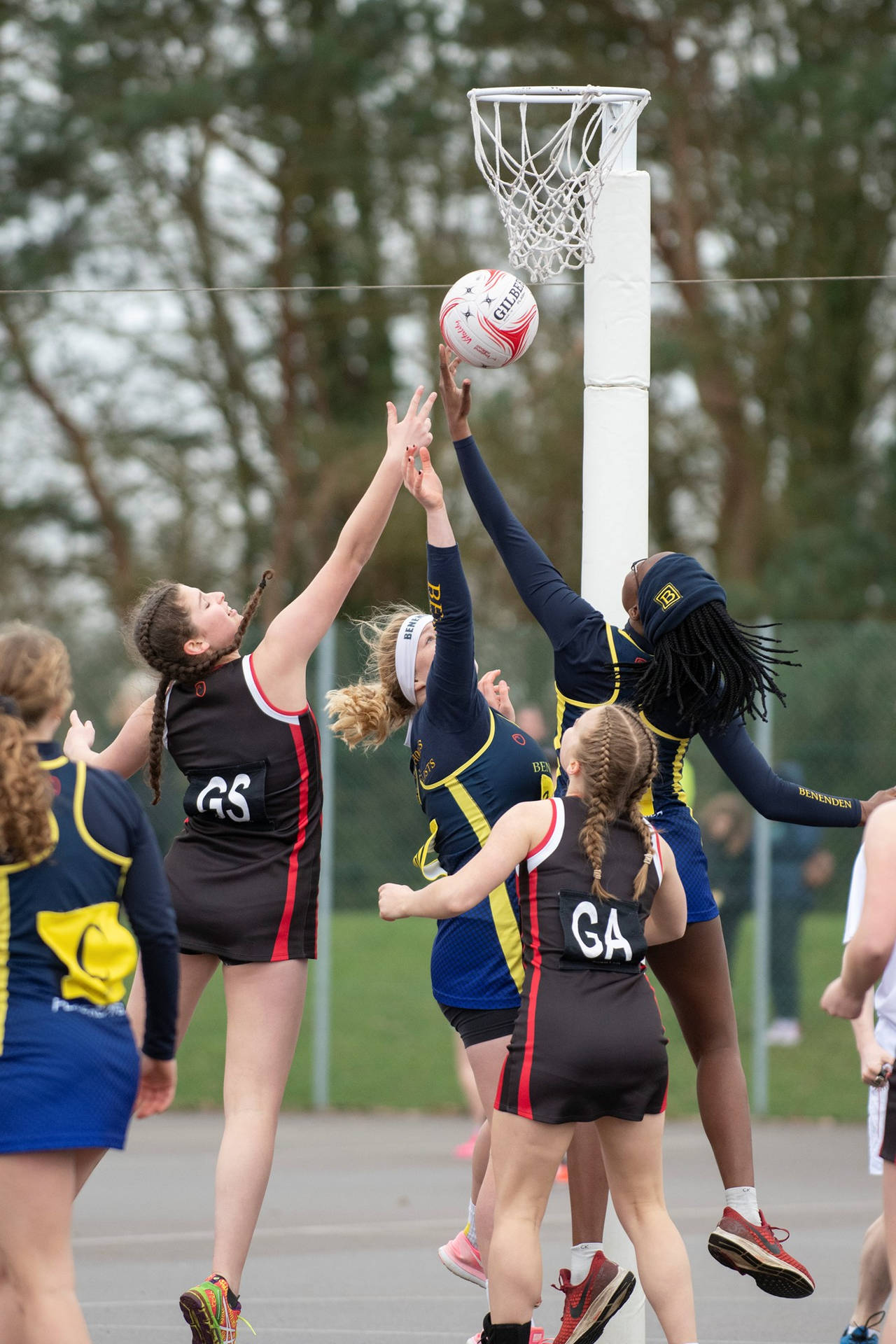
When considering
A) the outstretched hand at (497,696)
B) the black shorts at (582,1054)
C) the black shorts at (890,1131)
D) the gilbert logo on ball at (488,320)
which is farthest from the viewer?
the outstretched hand at (497,696)

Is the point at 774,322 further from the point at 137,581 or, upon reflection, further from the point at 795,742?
the point at 795,742

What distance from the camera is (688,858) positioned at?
5.20 metres

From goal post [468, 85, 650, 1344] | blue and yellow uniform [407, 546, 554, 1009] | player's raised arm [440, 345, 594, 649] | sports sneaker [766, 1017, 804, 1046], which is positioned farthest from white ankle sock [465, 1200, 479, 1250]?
sports sneaker [766, 1017, 804, 1046]

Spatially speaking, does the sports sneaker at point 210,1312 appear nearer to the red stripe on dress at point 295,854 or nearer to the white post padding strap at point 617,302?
the red stripe on dress at point 295,854

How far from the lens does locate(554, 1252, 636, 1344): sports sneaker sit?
16.4 feet

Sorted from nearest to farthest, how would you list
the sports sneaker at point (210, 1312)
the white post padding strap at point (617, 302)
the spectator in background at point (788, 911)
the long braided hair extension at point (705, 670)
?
the sports sneaker at point (210, 1312) < the long braided hair extension at point (705, 670) < the white post padding strap at point (617, 302) < the spectator in background at point (788, 911)

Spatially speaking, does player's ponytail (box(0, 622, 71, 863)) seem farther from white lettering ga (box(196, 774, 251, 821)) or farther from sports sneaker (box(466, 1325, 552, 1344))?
sports sneaker (box(466, 1325, 552, 1344))

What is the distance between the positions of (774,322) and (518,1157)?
17.1 m

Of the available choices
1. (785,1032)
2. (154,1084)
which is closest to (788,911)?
(785,1032)

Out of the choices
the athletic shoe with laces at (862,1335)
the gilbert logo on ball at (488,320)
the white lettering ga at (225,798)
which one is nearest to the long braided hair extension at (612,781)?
the white lettering ga at (225,798)

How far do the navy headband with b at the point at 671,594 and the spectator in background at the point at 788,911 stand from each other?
6.35 meters

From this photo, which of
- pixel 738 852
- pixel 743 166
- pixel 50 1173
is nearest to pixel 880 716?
pixel 738 852

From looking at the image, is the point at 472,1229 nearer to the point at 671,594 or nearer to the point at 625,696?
the point at 625,696

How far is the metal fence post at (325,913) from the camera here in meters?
10.9
